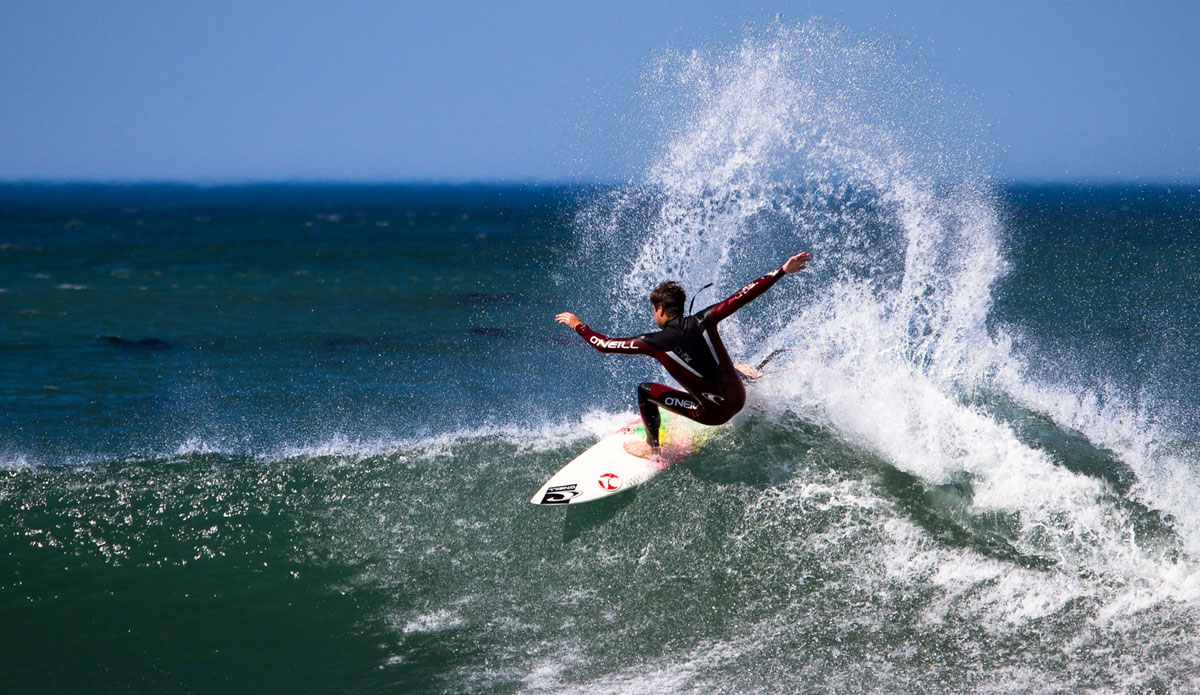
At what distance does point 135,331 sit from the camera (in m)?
19.6

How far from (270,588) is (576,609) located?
257 centimetres

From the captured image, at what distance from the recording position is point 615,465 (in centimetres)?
737

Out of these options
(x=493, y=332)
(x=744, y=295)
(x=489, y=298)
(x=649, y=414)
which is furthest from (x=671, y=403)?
(x=489, y=298)

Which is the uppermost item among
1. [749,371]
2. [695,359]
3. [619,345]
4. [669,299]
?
[669,299]

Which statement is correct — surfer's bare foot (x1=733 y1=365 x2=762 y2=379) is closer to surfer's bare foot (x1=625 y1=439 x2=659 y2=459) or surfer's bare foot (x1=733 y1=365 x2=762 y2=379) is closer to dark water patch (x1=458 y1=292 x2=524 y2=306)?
surfer's bare foot (x1=625 y1=439 x2=659 y2=459)

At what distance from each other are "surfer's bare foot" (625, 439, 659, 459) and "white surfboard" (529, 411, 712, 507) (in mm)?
34

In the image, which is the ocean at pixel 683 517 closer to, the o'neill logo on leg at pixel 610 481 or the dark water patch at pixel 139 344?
the o'neill logo on leg at pixel 610 481

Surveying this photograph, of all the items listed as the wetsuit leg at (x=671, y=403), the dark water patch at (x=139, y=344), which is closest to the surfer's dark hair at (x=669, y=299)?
the wetsuit leg at (x=671, y=403)

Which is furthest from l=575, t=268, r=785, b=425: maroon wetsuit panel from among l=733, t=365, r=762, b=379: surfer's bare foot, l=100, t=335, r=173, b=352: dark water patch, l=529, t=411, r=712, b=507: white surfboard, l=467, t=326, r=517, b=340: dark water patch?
l=100, t=335, r=173, b=352: dark water patch

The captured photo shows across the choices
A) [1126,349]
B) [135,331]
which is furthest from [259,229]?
[1126,349]

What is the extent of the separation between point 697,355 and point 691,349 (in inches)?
3.0

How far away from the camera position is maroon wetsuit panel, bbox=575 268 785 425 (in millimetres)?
6609

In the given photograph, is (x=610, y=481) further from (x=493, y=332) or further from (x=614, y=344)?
(x=493, y=332)

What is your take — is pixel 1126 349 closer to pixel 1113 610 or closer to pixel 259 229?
pixel 1113 610
